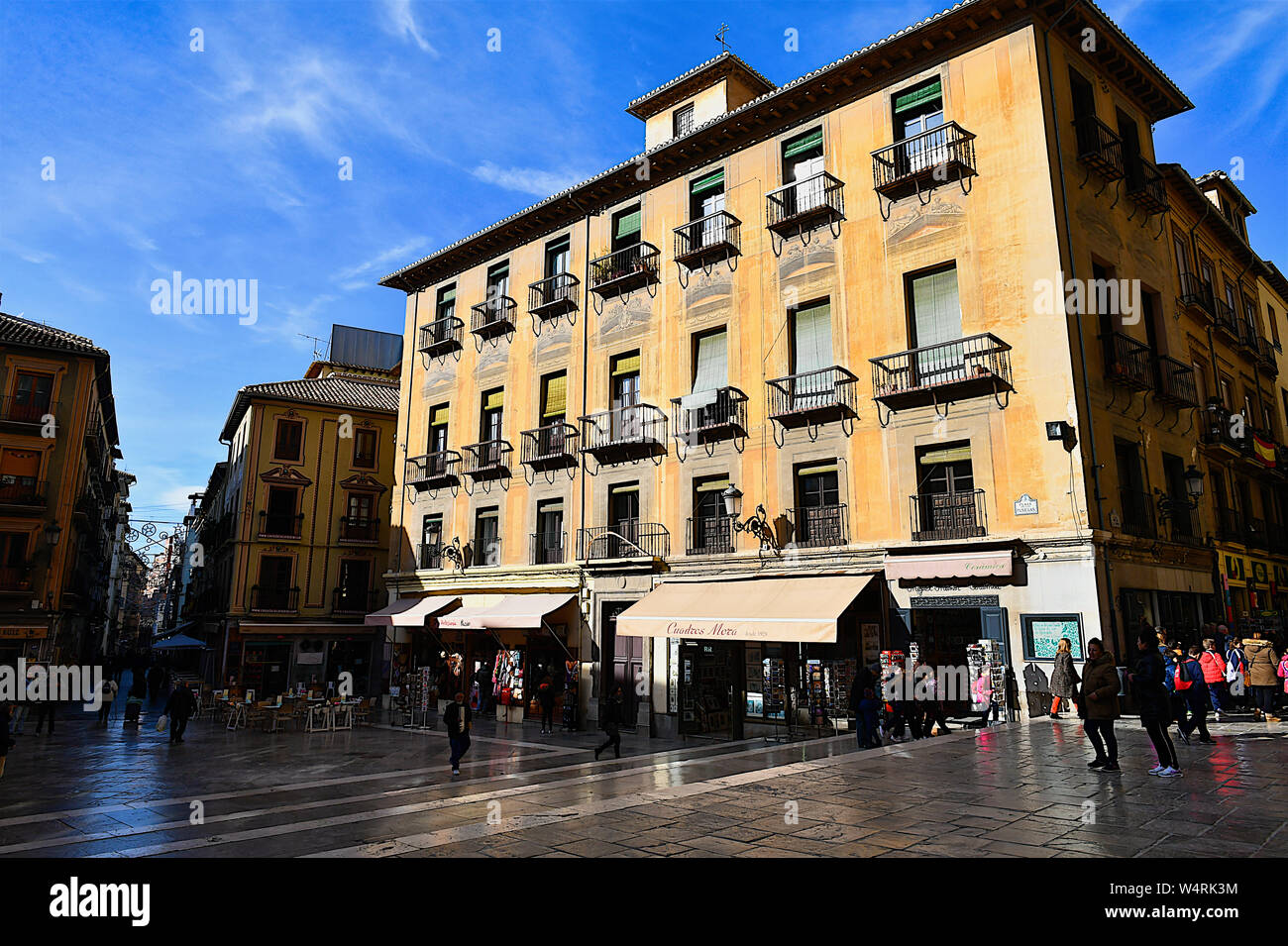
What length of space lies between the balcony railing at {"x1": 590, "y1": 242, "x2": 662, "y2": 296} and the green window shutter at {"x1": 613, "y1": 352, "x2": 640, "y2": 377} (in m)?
2.01

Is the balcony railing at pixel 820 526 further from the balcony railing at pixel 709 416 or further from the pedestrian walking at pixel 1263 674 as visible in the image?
the pedestrian walking at pixel 1263 674

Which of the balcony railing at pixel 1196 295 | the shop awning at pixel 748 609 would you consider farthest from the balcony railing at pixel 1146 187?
the shop awning at pixel 748 609

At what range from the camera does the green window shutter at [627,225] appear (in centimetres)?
2414

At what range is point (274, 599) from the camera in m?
33.7

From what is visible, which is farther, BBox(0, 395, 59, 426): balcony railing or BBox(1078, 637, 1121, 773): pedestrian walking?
BBox(0, 395, 59, 426): balcony railing

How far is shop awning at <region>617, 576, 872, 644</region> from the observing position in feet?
51.9

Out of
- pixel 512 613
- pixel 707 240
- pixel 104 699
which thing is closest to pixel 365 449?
pixel 104 699

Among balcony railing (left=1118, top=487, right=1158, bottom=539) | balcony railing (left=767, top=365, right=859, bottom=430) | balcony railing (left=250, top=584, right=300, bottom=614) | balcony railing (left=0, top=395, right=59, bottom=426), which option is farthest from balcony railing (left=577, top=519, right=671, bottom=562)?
balcony railing (left=0, top=395, right=59, bottom=426)

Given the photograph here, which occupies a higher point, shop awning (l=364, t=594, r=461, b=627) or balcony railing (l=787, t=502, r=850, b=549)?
balcony railing (l=787, t=502, r=850, b=549)

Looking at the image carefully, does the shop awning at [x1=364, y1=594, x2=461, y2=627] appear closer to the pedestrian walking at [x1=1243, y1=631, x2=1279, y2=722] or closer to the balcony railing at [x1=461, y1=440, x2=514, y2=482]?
the balcony railing at [x1=461, y1=440, x2=514, y2=482]

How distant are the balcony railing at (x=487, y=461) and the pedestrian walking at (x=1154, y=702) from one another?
62.9 ft

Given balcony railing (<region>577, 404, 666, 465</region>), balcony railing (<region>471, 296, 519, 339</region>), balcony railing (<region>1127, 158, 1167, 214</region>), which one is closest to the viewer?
balcony railing (<region>1127, 158, 1167, 214</region>)

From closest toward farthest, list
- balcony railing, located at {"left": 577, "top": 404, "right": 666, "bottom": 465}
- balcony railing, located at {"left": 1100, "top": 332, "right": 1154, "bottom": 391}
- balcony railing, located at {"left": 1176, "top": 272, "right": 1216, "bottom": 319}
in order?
balcony railing, located at {"left": 1100, "top": 332, "right": 1154, "bottom": 391} → balcony railing, located at {"left": 1176, "top": 272, "right": 1216, "bottom": 319} → balcony railing, located at {"left": 577, "top": 404, "right": 666, "bottom": 465}
